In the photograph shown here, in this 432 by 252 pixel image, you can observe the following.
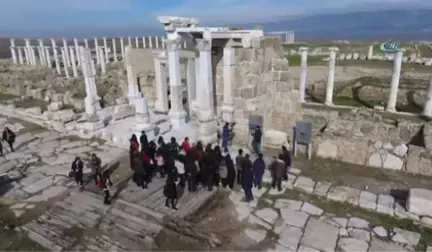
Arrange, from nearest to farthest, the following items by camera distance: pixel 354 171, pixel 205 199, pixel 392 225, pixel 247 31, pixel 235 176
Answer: pixel 392 225 < pixel 205 199 < pixel 235 176 < pixel 354 171 < pixel 247 31

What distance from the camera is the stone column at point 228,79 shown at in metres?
12.2

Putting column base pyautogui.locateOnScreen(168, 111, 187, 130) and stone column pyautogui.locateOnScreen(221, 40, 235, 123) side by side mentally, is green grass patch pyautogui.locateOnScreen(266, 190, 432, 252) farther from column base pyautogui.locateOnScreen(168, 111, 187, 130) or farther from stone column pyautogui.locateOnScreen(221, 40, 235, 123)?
column base pyautogui.locateOnScreen(168, 111, 187, 130)

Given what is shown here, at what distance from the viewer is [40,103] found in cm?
2202

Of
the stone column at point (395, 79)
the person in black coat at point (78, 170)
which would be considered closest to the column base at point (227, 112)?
the person in black coat at point (78, 170)

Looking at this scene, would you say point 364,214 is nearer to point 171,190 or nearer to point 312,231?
point 312,231

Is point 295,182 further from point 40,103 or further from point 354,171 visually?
point 40,103

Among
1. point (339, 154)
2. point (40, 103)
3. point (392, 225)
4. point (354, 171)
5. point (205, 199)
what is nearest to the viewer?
point (392, 225)

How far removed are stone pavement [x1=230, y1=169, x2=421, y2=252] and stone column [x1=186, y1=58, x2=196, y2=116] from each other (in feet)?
28.4

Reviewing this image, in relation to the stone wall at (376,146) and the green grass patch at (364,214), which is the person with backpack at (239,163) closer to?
the green grass patch at (364,214)

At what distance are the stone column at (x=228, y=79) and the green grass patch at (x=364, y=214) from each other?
15.9 feet

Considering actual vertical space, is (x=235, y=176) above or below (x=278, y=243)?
above

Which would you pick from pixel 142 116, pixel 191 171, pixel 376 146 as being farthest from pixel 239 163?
pixel 142 116

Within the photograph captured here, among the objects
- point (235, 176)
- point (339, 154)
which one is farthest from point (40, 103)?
point (339, 154)

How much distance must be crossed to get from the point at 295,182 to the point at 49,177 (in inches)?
320
